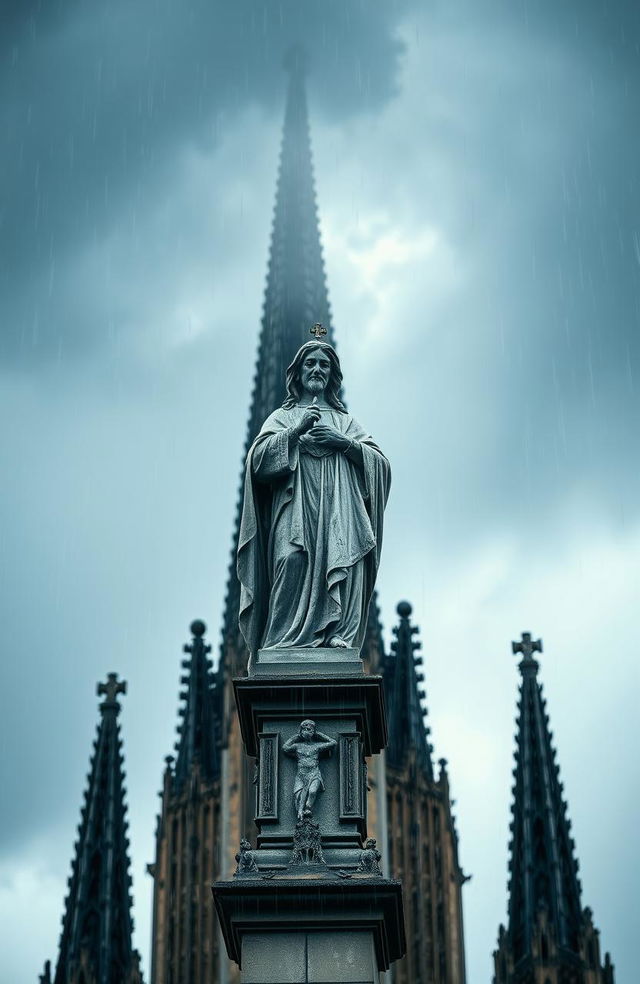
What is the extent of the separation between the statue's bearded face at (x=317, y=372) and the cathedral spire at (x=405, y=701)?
52391 mm

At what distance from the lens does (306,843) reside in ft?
49.6

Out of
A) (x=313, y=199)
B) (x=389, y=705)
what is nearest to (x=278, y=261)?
(x=313, y=199)

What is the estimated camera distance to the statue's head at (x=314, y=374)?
17434 millimetres

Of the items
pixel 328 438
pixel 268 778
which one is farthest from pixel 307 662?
pixel 328 438

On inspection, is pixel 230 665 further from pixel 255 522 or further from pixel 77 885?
pixel 255 522

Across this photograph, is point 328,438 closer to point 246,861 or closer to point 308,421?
point 308,421

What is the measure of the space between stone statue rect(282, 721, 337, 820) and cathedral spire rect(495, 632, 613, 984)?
45224 mm

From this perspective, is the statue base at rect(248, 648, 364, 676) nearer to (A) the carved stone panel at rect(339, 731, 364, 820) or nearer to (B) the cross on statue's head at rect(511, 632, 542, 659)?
(A) the carved stone panel at rect(339, 731, 364, 820)

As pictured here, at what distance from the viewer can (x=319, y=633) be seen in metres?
16.1

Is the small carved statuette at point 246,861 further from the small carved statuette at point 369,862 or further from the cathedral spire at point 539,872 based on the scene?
the cathedral spire at point 539,872

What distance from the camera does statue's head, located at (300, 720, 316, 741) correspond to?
612 inches

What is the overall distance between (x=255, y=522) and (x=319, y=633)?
1.19m

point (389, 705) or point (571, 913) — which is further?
point (389, 705)

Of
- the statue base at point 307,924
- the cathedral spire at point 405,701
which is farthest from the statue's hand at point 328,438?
the cathedral spire at point 405,701
